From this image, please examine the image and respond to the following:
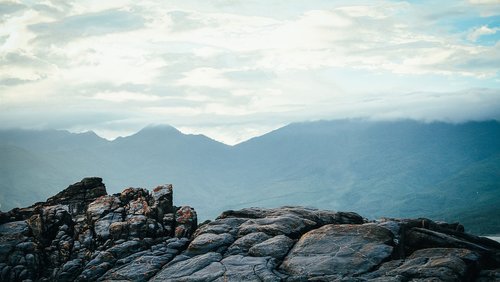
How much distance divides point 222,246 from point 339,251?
13.6m

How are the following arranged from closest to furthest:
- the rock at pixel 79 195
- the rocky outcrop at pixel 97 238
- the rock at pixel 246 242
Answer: the rock at pixel 246 242 → the rocky outcrop at pixel 97 238 → the rock at pixel 79 195

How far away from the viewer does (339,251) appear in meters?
46.6

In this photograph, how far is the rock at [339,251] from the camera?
4416cm

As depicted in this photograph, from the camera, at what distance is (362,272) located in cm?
4309

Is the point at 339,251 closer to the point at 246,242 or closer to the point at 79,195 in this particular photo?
the point at 246,242

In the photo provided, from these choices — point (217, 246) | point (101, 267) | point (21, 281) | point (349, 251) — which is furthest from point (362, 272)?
point (21, 281)

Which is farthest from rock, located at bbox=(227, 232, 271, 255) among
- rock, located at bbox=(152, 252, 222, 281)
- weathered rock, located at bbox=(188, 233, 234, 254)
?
rock, located at bbox=(152, 252, 222, 281)

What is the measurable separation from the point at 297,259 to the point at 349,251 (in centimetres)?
527

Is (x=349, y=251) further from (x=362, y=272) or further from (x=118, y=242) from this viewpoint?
(x=118, y=242)

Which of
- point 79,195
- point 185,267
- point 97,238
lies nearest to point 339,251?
point 185,267

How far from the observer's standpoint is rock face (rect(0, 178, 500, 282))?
44062 millimetres

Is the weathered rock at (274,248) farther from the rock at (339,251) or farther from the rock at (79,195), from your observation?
the rock at (79,195)

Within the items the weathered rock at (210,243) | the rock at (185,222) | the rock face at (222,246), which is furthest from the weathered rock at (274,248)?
the rock at (185,222)

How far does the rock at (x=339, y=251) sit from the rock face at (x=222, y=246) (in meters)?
0.10
